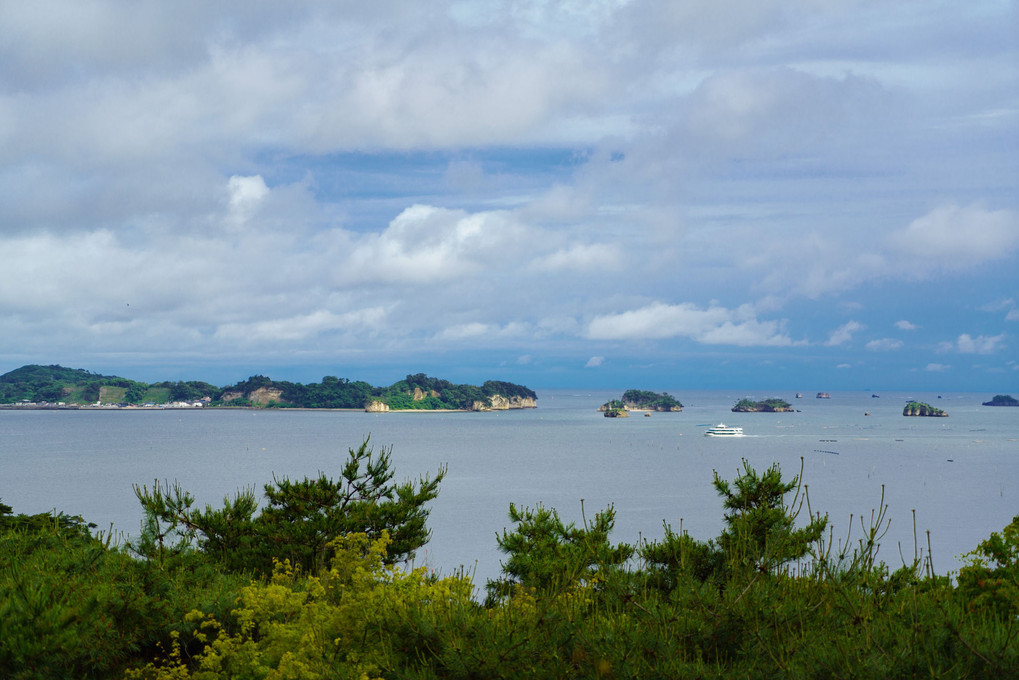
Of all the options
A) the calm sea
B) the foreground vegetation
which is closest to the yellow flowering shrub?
the foreground vegetation

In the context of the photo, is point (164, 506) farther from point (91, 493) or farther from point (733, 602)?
point (91, 493)

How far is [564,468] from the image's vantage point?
303ft

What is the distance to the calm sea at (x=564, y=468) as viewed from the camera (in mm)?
58781

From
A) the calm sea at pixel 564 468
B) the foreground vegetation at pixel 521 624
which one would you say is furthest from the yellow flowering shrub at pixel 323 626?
the calm sea at pixel 564 468

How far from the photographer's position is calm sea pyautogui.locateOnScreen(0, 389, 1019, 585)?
58.8 meters

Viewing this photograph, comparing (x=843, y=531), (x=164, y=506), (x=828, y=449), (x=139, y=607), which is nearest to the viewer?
(x=139, y=607)

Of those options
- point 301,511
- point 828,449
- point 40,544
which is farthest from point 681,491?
point 40,544

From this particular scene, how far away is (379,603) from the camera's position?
7344mm

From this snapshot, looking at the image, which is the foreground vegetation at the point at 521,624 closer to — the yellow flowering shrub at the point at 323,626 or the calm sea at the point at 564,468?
the yellow flowering shrub at the point at 323,626

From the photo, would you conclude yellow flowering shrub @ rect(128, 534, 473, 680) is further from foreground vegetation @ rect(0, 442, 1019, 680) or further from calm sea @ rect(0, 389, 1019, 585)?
calm sea @ rect(0, 389, 1019, 585)

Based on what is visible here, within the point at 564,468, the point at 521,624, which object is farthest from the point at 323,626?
the point at 564,468

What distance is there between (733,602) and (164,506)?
14595 mm

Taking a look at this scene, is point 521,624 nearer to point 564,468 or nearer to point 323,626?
point 323,626

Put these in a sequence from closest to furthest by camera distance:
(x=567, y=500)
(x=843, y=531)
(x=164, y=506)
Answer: (x=164, y=506) → (x=843, y=531) → (x=567, y=500)
